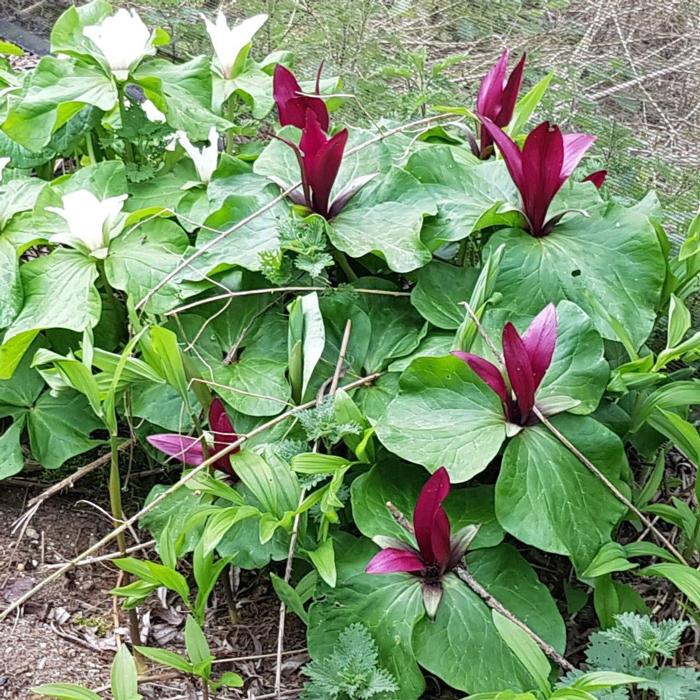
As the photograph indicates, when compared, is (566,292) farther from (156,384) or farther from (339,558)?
(156,384)

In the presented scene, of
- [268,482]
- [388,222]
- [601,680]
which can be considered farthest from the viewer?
[388,222]

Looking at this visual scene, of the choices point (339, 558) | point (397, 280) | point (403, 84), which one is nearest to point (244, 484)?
point (339, 558)

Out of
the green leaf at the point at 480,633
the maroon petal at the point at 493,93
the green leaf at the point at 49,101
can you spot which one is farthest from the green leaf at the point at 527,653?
the green leaf at the point at 49,101

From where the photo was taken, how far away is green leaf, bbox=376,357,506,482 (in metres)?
1.09

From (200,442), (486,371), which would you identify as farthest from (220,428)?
(486,371)

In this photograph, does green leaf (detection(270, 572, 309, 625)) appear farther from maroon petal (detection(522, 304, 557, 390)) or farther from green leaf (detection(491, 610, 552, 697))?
maroon petal (detection(522, 304, 557, 390))

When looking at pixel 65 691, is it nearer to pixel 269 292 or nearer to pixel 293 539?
pixel 293 539

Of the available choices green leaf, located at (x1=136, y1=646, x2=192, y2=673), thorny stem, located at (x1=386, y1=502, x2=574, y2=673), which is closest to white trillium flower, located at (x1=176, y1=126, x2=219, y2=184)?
thorny stem, located at (x1=386, y1=502, x2=574, y2=673)

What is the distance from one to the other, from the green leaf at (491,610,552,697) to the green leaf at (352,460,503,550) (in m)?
0.23

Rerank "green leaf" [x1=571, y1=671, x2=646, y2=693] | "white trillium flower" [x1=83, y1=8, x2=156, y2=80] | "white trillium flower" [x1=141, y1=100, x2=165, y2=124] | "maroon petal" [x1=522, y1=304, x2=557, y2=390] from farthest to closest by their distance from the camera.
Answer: "white trillium flower" [x1=141, y1=100, x2=165, y2=124]
"white trillium flower" [x1=83, y1=8, x2=156, y2=80]
"maroon petal" [x1=522, y1=304, x2=557, y2=390]
"green leaf" [x1=571, y1=671, x2=646, y2=693]

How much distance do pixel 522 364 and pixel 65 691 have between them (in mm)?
677

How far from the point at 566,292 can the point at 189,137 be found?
74 centimetres

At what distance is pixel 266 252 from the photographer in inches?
51.6

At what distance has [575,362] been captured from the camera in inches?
47.5
